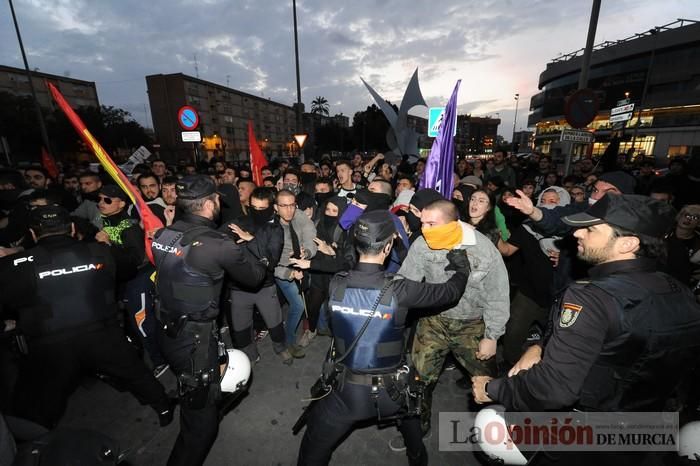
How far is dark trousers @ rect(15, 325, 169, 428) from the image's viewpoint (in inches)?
105

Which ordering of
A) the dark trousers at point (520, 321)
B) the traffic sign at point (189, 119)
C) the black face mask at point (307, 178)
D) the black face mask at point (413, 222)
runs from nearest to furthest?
the dark trousers at point (520, 321), the black face mask at point (413, 222), the black face mask at point (307, 178), the traffic sign at point (189, 119)

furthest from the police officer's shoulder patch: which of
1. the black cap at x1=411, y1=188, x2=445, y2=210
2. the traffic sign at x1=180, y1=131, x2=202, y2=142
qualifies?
the traffic sign at x1=180, y1=131, x2=202, y2=142

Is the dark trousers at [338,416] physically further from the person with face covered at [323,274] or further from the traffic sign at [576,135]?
the traffic sign at [576,135]

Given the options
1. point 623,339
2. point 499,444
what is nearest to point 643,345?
point 623,339

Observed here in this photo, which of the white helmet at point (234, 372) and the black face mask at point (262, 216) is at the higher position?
the black face mask at point (262, 216)

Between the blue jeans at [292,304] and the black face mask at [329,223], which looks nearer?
the blue jeans at [292,304]

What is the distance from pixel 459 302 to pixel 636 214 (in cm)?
158

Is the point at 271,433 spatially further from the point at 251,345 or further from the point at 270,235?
the point at 270,235

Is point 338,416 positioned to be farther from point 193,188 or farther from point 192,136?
point 192,136

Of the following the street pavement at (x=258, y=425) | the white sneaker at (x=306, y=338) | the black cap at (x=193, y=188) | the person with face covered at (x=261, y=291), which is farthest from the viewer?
the white sneaker at (x=306, y=338)

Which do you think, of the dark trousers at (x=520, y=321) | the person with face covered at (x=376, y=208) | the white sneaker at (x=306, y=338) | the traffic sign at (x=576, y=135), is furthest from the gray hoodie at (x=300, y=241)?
Result: the traffic sign at (x=576, y=135)

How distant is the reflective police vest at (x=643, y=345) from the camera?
155 centimetres

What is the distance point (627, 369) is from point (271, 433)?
10.2 feet

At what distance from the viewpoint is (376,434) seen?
10.6 ft
